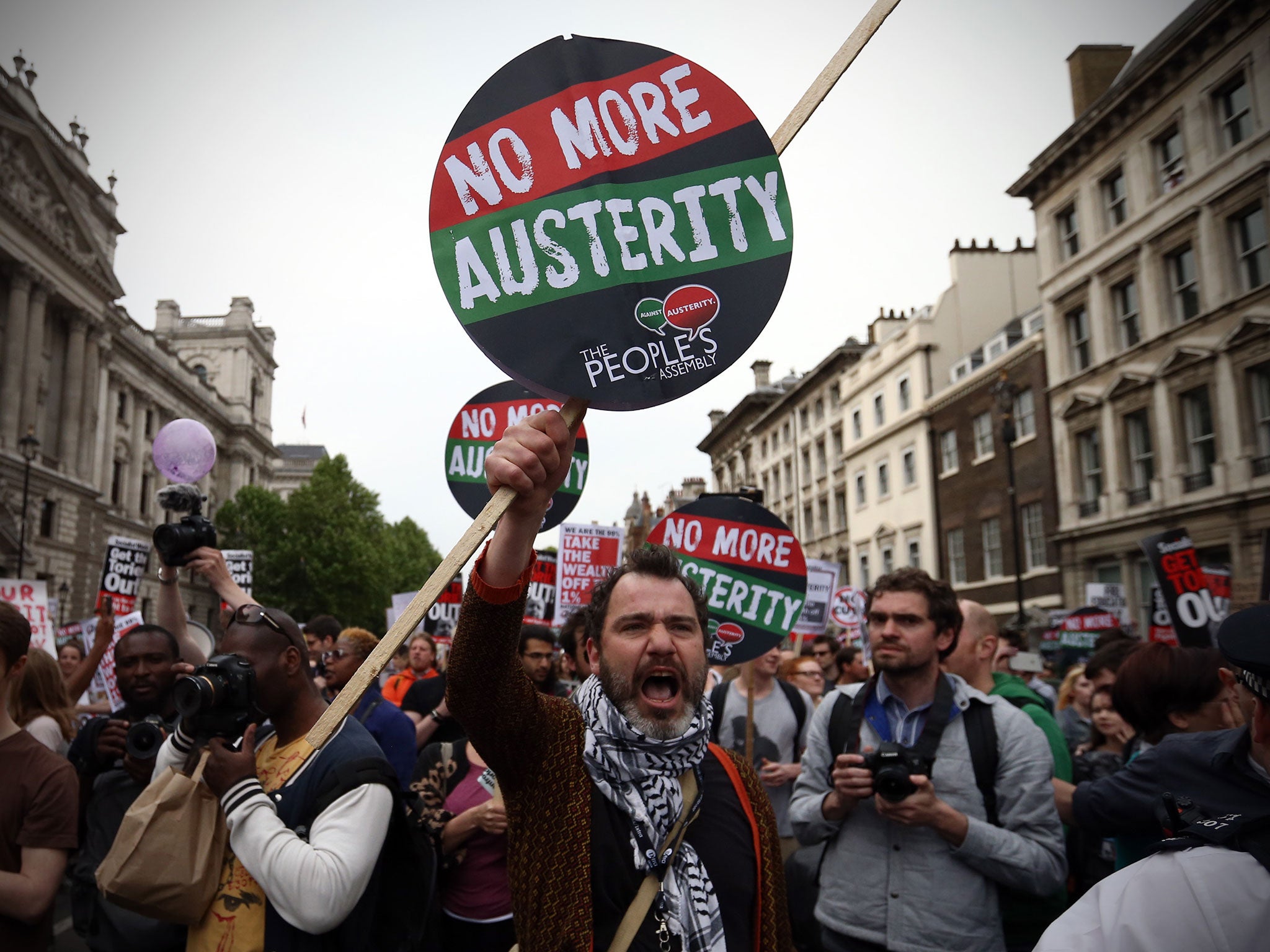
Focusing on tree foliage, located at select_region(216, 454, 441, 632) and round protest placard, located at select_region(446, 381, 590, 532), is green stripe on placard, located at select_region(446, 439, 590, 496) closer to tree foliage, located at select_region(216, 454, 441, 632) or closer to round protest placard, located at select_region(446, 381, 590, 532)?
round protest placard, located at select_region(446, 381, 590, 532)

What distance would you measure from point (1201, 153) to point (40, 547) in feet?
139

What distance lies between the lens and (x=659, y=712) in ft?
7.39

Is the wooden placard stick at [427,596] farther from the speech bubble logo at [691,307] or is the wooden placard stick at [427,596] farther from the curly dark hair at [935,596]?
the curly dark hair at [935,596]

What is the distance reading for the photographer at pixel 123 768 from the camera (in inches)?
113

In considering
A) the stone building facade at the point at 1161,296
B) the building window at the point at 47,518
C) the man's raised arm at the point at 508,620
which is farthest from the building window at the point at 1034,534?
the building window at the point at 47,518

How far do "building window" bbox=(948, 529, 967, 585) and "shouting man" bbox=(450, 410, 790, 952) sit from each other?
94.4 feet

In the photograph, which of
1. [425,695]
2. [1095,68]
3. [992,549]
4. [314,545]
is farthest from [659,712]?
[314,545]

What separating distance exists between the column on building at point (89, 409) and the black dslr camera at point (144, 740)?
1788 inches

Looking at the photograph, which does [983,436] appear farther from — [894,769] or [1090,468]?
[894,769]

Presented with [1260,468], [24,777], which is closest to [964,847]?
[24,777]

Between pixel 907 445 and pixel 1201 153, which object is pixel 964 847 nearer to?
pixel 1201 153

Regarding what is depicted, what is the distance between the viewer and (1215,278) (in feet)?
63.5

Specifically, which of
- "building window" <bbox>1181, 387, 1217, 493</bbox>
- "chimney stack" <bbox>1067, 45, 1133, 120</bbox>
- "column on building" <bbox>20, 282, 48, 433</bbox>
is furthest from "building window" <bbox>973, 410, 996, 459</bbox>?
"column on building" <bbox>20, 282, 48, 433</bbox>

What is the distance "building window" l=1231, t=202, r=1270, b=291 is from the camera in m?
18.3
